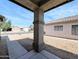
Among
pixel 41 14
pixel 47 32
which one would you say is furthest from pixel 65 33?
pixel 41 14

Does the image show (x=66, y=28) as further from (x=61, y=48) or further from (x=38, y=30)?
(x=38, y=30)

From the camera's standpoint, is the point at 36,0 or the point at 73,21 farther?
the point at 73,21

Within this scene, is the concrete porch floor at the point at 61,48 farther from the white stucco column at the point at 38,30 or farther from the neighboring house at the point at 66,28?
the neighboring house at the point at 66,28

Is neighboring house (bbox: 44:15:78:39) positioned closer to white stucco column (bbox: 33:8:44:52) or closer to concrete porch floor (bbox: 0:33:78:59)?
concrete porch floor (bbox: 0:33:78:59)

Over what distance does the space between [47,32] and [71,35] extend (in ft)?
23.6

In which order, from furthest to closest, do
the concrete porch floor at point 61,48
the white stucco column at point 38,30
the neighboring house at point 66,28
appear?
the neighboring house at point 66,28 < the white stucco column at point 38,30 < the concrete porch floor at point 61,48

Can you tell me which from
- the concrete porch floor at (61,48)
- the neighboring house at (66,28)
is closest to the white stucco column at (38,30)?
the concrete porch floor at (61,48)

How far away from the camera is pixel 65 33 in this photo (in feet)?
43.8

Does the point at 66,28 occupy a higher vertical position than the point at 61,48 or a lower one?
higher

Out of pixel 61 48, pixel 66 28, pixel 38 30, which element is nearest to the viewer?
pixel 38 30

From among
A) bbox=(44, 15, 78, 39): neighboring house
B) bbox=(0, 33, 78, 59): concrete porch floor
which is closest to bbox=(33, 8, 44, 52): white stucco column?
bbox=(0, 33, 78, 59): concrete porch floor

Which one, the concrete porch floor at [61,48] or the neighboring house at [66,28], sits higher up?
the neighboring house at [66,28]

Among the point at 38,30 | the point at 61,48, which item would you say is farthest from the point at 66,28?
the point at 38,30

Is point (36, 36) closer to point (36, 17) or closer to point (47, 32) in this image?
point (36, 17)
